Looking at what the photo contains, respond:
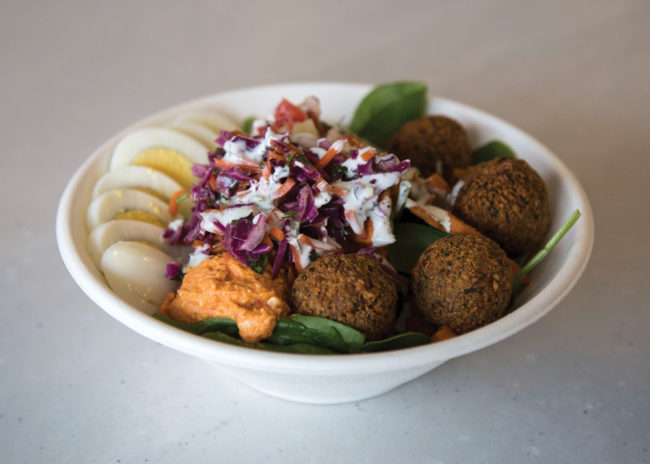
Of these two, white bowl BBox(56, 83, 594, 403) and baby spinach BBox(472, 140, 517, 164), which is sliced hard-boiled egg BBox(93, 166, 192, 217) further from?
baby spinach BBox(472, 140, 517, 164)

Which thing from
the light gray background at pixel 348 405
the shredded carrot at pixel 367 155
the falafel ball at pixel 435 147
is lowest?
the light gray background at pixel 348 405

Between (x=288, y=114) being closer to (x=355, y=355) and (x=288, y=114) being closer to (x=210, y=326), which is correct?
(x=210, y=326)

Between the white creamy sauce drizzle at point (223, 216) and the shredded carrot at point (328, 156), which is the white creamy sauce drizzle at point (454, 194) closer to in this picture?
the shredded carrot at point (328, 156)

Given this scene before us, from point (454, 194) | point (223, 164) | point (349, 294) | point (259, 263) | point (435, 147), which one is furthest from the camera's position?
point (435, 147)

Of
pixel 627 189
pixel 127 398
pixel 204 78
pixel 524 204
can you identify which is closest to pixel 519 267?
pixel 524 204

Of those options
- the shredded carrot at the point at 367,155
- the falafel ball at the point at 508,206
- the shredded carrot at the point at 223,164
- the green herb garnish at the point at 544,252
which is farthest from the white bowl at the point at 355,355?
the shredded carrot at the point at 367,155

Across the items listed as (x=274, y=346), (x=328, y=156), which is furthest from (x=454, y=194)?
(x=274, y=346)
